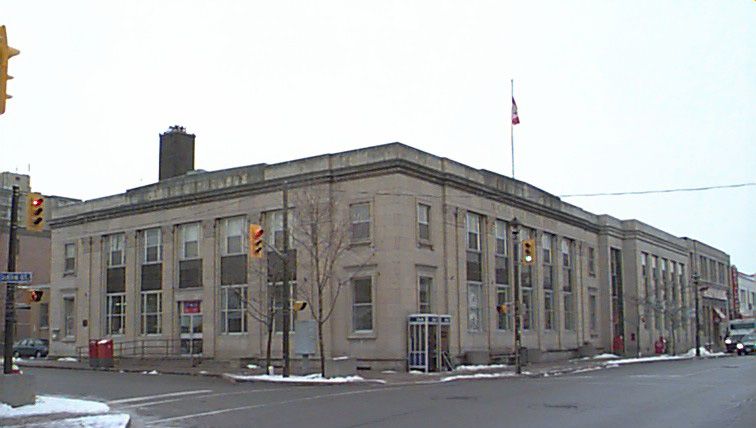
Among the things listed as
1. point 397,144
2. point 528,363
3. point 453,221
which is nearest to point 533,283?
point 528,363

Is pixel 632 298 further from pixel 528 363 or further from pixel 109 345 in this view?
pixel 109 345

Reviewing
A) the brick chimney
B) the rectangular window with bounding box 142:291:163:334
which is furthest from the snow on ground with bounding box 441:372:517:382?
the brick chimney

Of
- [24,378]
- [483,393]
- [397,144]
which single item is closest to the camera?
[24,378]

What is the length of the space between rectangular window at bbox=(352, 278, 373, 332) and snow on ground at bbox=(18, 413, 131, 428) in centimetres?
2023

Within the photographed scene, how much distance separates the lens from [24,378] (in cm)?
1970

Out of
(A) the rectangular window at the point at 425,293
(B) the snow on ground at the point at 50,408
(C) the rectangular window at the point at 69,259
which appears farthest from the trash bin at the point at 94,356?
(B) the snow on ground at the point at 50,408

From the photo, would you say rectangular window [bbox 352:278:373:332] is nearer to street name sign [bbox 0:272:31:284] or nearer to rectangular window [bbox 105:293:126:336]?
rectangular window [bbox 105:293:126:336]

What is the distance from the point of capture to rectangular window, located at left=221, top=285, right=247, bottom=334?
4281 cm

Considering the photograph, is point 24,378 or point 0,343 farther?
point 0,343

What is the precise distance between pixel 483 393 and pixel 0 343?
4989 cm

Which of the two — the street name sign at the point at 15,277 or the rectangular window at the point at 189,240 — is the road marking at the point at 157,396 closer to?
the street name sign at the point at 15,277

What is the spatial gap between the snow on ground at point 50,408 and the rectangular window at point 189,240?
23957 mm

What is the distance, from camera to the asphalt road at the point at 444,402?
1719 centimetres

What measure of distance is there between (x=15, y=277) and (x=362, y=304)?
20.6 m
